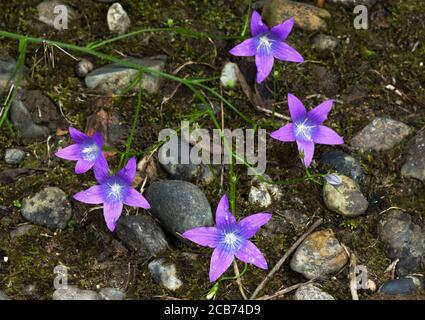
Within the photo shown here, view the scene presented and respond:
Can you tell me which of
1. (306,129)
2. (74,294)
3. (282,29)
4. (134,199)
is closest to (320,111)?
(306,129)

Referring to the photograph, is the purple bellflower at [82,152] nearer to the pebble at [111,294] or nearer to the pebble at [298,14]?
the pebble at [111,294]

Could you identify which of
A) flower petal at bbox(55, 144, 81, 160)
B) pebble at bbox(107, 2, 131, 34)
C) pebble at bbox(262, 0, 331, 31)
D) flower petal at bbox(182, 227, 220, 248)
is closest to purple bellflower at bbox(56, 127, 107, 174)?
flower petal at bbox(55, 144, 81, 160)

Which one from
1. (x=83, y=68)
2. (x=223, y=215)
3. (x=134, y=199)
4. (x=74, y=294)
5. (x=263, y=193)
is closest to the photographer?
(x=223, y=215)

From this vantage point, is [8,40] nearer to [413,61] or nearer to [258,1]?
[258,1]

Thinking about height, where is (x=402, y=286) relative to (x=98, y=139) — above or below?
below

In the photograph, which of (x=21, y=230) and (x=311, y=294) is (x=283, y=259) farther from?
(x=21, y=230)
